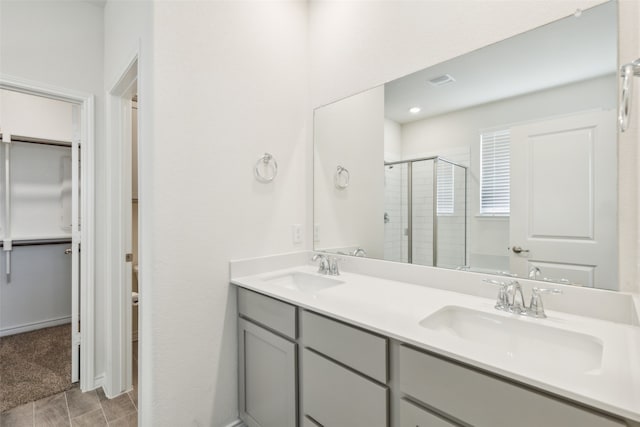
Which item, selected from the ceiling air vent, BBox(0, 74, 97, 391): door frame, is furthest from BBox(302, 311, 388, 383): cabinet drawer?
BBox(0, 74, 97, 391): door frame

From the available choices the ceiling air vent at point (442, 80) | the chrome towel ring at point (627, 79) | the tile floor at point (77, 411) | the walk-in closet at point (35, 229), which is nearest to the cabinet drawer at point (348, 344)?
the chrome towel ring at point (627, 79)

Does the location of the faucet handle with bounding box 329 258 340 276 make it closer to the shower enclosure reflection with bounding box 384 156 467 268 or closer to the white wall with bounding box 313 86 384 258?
the white wall with bounding box 313 86 384 258

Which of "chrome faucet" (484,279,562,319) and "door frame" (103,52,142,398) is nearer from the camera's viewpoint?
"chrome faucet" (484,279,562,319)

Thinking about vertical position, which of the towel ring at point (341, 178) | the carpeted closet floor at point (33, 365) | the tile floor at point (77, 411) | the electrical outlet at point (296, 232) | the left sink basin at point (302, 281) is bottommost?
the tile floor at point (77, 411)

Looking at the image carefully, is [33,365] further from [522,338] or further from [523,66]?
[523,66]

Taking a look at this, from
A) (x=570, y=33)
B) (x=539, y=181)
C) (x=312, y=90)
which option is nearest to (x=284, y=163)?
(x=312, y=90)

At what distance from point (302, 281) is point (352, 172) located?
2.49 feet

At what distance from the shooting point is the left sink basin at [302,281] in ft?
5.62

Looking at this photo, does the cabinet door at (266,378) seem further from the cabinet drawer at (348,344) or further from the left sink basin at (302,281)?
the left sink basin at (302,281)

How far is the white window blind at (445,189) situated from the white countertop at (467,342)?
1.31ft

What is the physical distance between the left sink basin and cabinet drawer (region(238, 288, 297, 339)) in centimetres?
15

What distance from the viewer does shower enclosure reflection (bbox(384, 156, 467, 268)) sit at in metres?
1.43

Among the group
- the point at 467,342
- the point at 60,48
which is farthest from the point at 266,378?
the point at 60,48

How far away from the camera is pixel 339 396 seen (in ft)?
3.68
